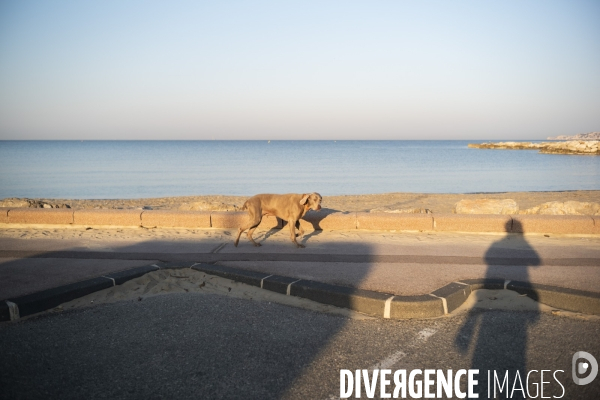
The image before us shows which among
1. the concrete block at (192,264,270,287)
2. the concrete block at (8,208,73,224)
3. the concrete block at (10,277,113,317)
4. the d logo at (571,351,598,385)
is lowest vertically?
the d logo at (571,351,598,385)

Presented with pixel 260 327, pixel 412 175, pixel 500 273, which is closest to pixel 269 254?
pixel 260 327

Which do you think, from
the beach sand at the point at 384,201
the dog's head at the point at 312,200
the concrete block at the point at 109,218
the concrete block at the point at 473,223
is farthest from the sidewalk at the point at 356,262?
the beach sand at the point at 384,201

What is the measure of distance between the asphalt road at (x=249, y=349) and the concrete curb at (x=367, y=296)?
0.19 metres

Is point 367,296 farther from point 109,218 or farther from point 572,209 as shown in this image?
point 572,209

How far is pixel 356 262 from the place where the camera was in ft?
23.8

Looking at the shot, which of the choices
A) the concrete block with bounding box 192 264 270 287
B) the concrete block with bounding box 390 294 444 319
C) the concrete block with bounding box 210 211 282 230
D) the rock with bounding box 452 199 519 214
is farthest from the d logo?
the rock with bounding box 452 199 519 214

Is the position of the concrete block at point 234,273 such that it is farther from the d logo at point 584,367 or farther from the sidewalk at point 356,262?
the d logo at point 584,367

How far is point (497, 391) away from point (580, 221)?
282 inches

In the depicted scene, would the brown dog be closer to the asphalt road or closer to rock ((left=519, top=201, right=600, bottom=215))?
the asphalt road

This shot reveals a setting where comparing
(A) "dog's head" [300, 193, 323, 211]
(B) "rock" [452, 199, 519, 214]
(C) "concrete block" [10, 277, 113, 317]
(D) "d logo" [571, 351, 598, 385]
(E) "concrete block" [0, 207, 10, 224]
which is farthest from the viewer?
(B) "rock" [452, 199, 519, 214]

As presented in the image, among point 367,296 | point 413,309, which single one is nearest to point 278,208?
point 367,296

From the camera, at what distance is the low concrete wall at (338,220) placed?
9.49m

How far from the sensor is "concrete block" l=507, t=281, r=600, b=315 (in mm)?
5316

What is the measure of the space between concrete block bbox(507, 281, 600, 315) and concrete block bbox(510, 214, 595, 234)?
13.3 feet
